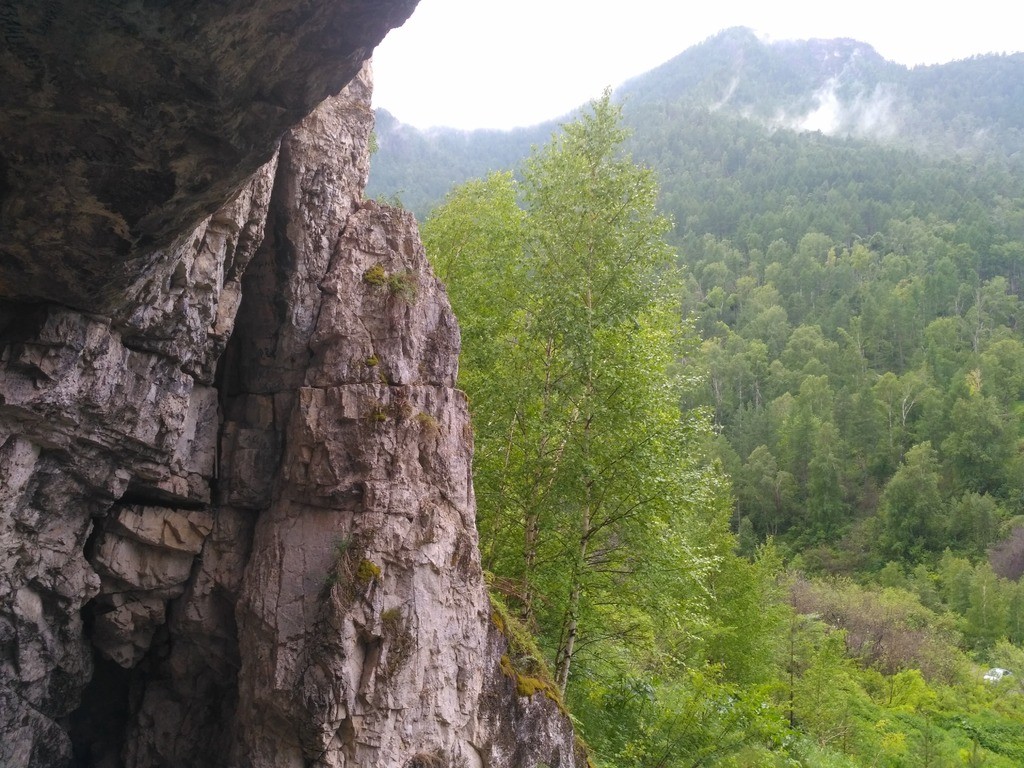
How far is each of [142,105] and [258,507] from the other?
6.37 metres

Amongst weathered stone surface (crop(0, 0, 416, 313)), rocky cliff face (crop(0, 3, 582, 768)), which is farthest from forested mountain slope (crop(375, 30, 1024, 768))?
weathered stone surface (crop(0, 0, 416, 313))

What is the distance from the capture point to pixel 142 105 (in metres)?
5.36

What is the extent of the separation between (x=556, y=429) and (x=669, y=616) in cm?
395

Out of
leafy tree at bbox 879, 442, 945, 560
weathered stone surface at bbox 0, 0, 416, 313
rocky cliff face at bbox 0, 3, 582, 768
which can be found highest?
weathered stone surface at bbox 0, 0, 416, 313

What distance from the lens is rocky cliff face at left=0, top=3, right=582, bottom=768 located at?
877 centimetres

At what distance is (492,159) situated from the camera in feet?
482

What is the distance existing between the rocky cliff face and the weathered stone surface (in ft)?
3.14

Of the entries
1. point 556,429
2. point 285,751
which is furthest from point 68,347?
point 556,429

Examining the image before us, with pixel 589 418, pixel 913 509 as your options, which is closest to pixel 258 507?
pixel 589 418

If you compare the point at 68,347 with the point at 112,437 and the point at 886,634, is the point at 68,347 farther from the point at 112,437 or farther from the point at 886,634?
the point at 886,634

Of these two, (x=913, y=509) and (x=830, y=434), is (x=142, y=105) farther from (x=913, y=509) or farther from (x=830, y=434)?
(x=830, y=434)

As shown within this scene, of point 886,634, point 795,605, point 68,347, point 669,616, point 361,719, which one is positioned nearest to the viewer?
point 68,347

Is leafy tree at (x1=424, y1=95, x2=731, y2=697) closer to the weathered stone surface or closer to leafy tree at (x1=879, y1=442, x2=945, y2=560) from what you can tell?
the weathered stone surface

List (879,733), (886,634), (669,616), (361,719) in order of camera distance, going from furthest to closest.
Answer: (886,634) → (879,733) → (669,616) → (361,719)
